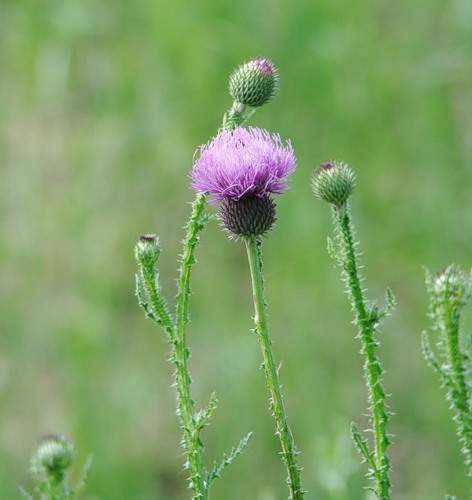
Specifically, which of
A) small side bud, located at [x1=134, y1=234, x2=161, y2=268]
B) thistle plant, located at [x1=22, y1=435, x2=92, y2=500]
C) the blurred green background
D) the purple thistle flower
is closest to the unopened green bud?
the purple thistle flower

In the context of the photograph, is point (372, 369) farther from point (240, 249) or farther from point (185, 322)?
point (240, 249)

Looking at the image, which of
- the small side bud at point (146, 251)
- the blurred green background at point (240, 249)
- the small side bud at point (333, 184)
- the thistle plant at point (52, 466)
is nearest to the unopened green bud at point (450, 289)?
the small side bud at point (333, 184)

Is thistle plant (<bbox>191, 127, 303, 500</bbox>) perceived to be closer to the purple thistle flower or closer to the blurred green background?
the purple thistle flower

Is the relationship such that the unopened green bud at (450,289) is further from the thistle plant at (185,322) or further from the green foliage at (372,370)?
the thistle plant at (185,322)

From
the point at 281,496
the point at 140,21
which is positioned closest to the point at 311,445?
the point at 281,496

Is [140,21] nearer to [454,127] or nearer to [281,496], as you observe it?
[454,127]
